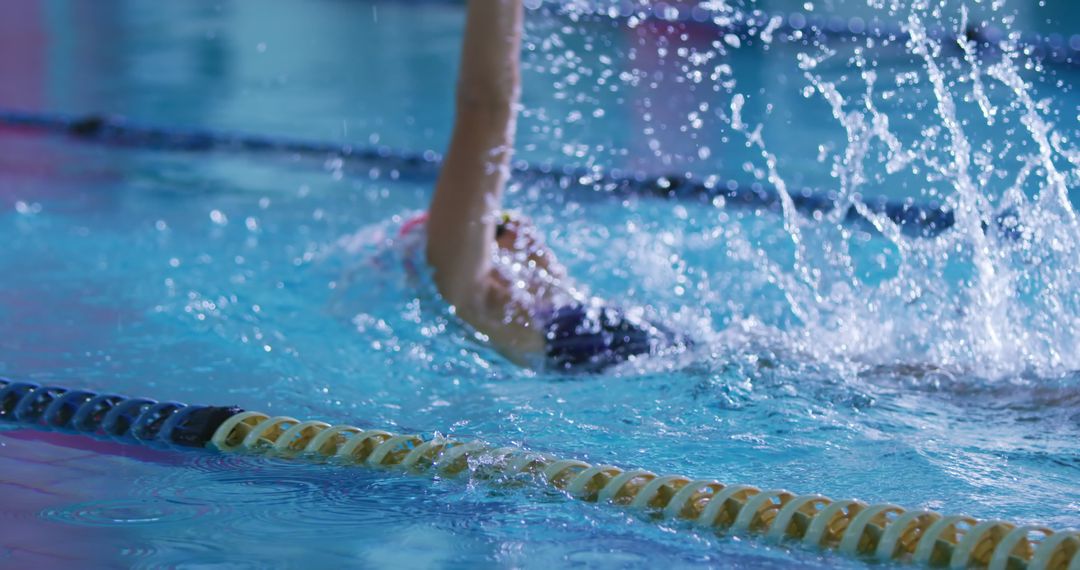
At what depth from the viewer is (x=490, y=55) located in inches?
92.3

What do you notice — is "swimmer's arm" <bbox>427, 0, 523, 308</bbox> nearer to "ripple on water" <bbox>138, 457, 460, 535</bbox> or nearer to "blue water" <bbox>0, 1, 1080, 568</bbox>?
"blue water" <bbox>0, 1, 1080, 568</bbox>

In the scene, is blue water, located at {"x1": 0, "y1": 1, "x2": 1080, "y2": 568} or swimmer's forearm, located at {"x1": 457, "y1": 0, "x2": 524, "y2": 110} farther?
swimmer's forearm, located at {"x1": 457, "y1": 0, "x2": 524, "y2": 110}

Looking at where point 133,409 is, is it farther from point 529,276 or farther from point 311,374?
point 529,276

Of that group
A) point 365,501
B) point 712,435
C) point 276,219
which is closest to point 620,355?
point 712,435

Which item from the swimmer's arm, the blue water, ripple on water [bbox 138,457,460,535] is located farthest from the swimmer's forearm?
ripple on water [bbox 138,457,460,535]

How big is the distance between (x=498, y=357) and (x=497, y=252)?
0.24m

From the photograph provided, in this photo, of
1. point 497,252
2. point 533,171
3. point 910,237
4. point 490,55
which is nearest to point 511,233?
point 497,252

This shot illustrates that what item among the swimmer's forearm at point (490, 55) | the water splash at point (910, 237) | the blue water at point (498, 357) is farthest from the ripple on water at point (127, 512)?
the water splash at point (910, 237)

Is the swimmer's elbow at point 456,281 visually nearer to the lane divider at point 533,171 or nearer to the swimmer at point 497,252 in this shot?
the swimmer at point 497,252

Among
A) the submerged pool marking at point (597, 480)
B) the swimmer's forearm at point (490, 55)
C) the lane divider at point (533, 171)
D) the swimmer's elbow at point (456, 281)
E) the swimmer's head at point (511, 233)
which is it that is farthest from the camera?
the lane divider at point (533, 171)

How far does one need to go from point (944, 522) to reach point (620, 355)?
1.03 m

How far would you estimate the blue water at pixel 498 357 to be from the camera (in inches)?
62.9

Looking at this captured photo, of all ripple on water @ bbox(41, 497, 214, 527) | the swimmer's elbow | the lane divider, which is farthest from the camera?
the lane divider

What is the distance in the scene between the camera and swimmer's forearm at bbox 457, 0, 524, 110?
2340mm
